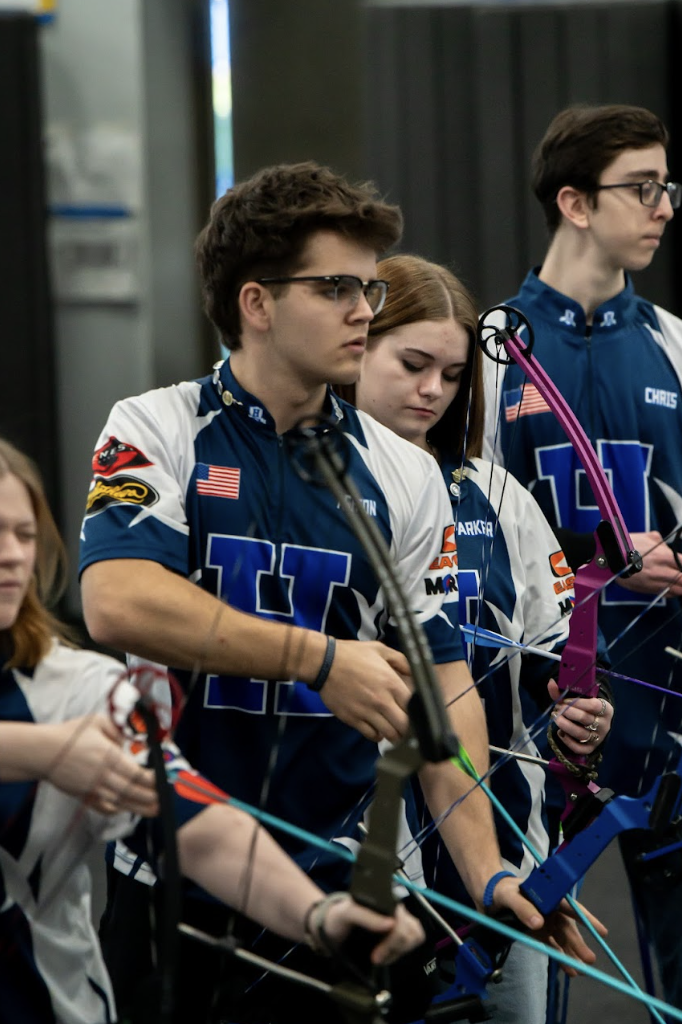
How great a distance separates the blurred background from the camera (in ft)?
15.6

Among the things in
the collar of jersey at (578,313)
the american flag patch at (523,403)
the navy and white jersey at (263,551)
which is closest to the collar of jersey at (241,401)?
the navy and white jersey at (263,551)

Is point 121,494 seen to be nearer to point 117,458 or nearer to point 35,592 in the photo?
point 117,458

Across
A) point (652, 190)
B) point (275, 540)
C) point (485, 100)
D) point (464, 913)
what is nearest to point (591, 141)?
point (652, 190)

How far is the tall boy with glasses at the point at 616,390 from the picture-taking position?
1.75 metres

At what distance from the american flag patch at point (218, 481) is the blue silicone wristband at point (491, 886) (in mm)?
432

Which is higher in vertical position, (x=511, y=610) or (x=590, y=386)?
(x=590, y=386)

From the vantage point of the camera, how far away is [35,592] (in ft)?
3.31

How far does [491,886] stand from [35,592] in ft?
1.77

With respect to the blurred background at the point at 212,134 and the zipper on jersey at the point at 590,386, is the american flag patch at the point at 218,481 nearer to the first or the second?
the zipper on jersey at the point at 590,386

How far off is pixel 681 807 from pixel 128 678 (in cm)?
57

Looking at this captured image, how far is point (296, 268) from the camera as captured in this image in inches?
52.2

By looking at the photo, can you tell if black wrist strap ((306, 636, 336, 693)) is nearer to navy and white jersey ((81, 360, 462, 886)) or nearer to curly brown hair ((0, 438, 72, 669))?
navy and white jersey ((81, 360, 462, 886))

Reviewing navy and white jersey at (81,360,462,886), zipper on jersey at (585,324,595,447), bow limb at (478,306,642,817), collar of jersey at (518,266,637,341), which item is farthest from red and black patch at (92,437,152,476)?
collar of jersey at (518,266,637,341)

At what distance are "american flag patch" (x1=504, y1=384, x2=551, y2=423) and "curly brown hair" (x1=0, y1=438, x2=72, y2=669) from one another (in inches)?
33.2
